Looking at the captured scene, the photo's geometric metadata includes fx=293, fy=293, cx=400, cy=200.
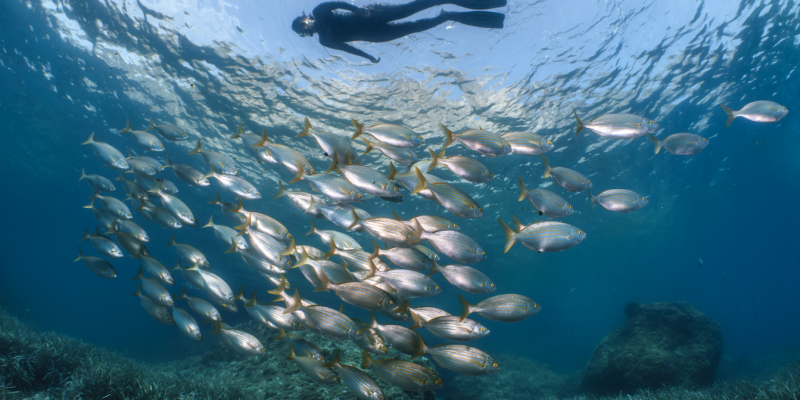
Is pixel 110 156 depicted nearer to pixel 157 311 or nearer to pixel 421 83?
pixel 157 311

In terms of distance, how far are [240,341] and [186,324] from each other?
119 cm

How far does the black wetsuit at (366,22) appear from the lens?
747cm

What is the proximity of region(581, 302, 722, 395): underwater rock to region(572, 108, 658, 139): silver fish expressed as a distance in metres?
9.62

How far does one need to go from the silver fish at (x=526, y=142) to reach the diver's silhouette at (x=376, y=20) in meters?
4.26

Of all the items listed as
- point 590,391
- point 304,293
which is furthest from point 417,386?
point 304,293

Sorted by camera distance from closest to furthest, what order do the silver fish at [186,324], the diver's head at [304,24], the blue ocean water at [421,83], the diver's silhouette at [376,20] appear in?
the silver fish at [186,324] < the diver's silhouette at [376,20] < the diver's head at [304,24] < the blue ocean water at [421,83]

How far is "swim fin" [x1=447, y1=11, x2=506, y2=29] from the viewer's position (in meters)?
7.25

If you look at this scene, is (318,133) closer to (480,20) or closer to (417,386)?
(417,386)

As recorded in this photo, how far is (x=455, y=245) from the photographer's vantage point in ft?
12.9

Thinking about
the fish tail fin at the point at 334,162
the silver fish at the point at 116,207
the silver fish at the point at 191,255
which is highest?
the fish tail fin at the point at 334,162

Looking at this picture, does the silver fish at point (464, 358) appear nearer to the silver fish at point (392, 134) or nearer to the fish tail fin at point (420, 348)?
the fish tail fin at point (420, 348)

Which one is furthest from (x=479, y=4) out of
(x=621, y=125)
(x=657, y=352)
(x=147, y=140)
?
(x=657, y=352)

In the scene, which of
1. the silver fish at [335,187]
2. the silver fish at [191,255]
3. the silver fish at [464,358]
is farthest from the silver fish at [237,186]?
the silver fish at [464,358]

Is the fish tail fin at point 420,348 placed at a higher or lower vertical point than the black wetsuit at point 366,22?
lower
